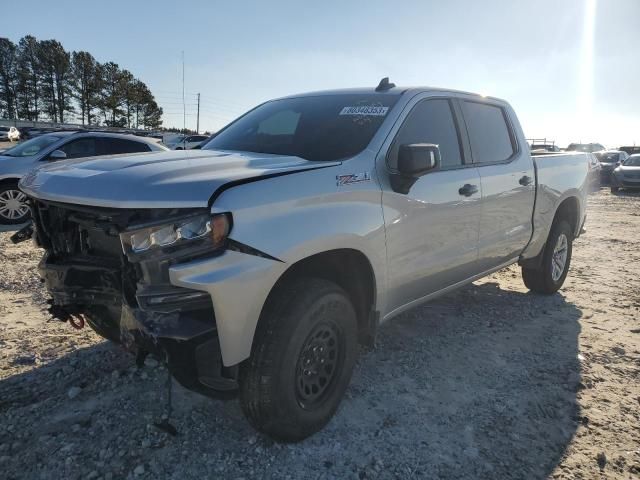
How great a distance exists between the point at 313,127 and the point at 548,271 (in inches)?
130

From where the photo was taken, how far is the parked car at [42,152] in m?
8.38

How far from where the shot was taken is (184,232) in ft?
6.97

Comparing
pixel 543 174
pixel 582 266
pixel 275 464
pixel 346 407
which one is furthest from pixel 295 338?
pixel 582 266

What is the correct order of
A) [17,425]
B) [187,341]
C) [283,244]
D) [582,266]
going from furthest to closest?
[582,266], [17,425], [283,244], [187,341]

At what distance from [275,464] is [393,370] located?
1.32m

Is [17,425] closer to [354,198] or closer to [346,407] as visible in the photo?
[346,407]

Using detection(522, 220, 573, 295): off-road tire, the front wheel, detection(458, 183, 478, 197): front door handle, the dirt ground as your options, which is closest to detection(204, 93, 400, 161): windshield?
detection(458, 183, 478, 197): front door handle

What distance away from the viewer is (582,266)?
689 cm

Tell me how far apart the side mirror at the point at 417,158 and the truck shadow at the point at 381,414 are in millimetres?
1480

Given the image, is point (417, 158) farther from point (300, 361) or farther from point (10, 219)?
point (10, 219)

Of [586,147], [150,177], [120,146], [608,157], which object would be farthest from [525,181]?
[586,147]

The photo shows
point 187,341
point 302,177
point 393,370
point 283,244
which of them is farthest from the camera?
point 393,370

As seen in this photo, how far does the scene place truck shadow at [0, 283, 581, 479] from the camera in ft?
8.30

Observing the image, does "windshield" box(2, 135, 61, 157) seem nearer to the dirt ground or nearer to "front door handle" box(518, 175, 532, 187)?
the dirt ground
